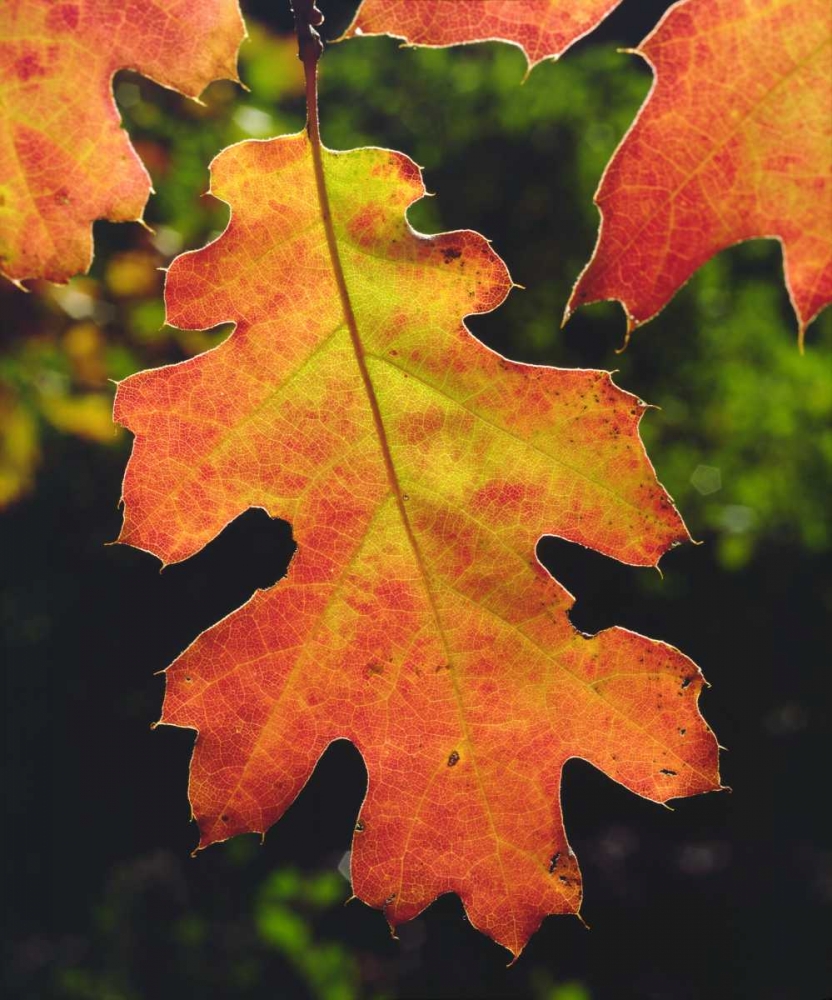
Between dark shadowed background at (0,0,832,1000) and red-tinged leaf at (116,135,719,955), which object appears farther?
dark shadowed background at (0,0,832,1000)

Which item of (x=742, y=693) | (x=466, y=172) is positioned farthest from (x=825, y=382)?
(x=466, y=172)

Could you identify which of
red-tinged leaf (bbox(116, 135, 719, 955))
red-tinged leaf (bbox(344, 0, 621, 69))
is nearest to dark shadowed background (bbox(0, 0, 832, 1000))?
red-tinged leaf (bbox(116, 135, 719, 955))

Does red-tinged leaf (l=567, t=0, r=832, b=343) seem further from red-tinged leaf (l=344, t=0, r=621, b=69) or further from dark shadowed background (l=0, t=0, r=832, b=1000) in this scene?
dark shadowed background (l=0, t=0, r=832, b=1000)

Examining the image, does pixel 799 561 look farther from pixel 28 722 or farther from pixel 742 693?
pixel 28 722

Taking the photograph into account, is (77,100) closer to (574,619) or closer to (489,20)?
(489,20)

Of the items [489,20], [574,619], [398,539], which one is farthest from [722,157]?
[574,619]

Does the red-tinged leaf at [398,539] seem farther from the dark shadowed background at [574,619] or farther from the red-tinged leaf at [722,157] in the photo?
the dark shadowed background at [574,619]
